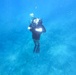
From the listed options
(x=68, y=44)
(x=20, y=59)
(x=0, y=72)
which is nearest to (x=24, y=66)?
(x=20, y=59)

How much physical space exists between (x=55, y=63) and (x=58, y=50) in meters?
2.07

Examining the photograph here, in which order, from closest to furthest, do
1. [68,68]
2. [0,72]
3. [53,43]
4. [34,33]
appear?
[34,33]
[68,68]
[0,72]
[53,43]

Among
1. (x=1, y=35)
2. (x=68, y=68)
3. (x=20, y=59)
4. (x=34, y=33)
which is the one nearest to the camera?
(x=34, y=33)

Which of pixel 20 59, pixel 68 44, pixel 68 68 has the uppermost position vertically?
pixel 68 44

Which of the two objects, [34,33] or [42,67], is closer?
[34,33]

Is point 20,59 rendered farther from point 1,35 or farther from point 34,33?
point 34,33

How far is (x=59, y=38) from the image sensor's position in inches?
806

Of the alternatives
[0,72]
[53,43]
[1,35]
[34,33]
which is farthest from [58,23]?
[34,33]

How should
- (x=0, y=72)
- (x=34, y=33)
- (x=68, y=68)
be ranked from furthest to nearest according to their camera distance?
(x=0, y=72) → (x=68, y=68) → (x=34, y=33)

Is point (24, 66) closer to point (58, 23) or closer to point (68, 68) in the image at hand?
point (68, 68)

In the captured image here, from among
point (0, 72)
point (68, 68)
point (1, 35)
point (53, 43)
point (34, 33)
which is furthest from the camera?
point (1, 35)

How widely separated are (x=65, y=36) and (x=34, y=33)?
12.7 meters

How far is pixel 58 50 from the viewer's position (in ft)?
60.6

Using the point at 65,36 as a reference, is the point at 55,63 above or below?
below
